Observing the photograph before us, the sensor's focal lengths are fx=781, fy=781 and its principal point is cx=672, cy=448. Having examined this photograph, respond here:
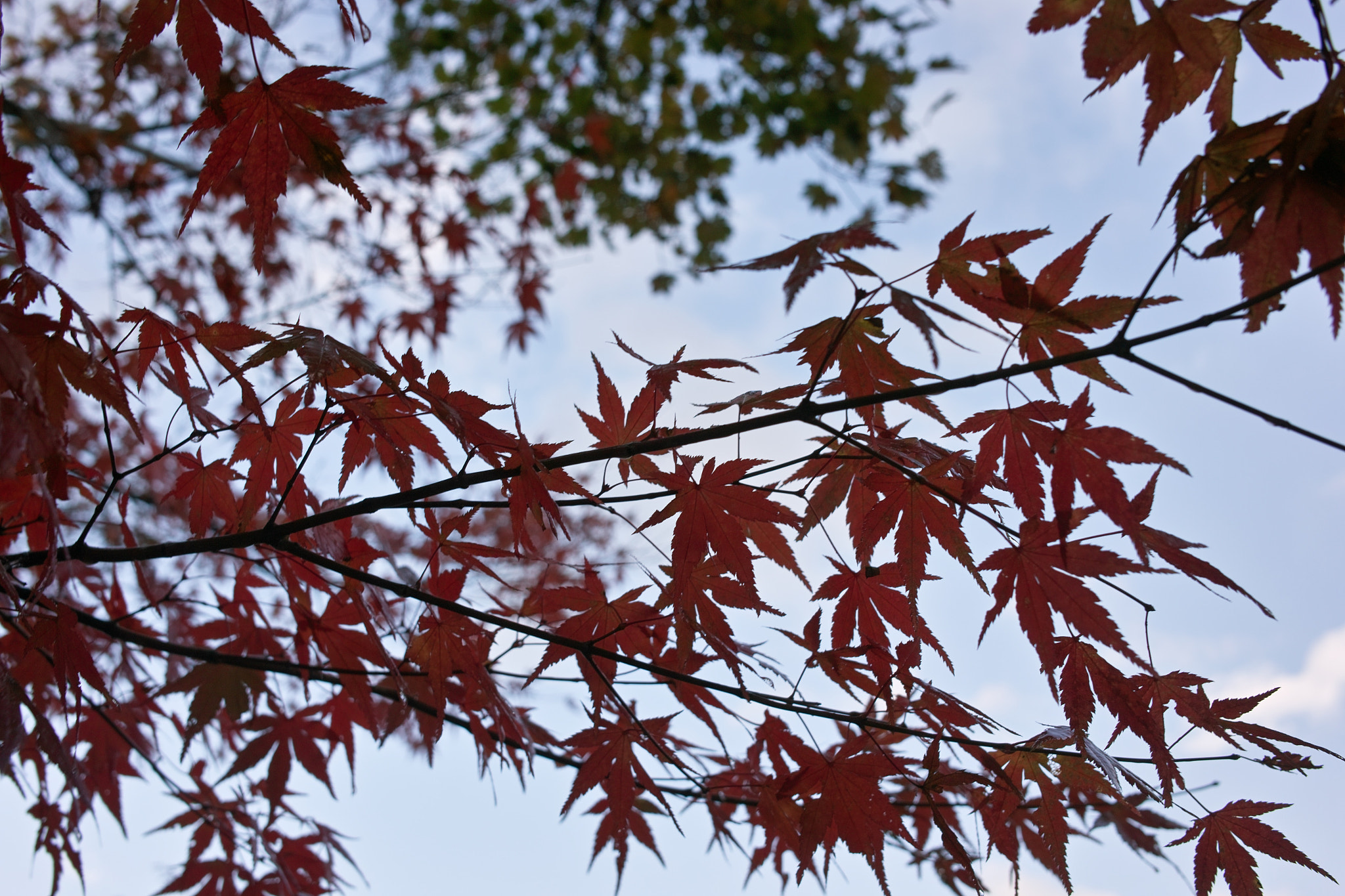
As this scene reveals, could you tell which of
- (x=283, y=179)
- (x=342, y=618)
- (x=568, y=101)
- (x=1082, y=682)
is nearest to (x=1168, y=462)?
(x=1082, y=682)

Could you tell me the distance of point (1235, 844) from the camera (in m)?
1.26

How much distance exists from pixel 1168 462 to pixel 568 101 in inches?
238

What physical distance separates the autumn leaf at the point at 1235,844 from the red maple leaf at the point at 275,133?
169cm

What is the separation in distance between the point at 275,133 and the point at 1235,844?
1.86 m

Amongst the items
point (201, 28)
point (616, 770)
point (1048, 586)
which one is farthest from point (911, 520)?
point (201, 28)

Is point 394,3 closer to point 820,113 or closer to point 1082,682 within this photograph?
point 820,113

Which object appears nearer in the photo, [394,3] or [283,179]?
[283,179]

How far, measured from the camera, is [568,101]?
6.12m

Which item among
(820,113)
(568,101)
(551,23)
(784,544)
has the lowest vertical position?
(784,544)

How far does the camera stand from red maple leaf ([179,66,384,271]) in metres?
1.13

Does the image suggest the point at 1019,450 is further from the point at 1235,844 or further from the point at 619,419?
the point at 1235,844

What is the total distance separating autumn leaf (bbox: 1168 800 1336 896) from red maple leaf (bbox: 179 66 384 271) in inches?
66.5

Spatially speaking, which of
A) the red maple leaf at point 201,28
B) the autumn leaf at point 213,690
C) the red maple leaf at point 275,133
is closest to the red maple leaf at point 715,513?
the red maple leaf at point 275,133

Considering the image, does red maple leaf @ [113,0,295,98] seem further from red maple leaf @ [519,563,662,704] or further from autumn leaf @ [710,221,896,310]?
red maple leaf @ [519,563,662,704]
